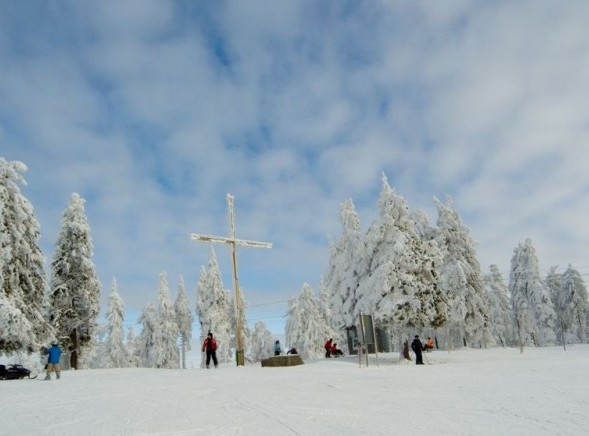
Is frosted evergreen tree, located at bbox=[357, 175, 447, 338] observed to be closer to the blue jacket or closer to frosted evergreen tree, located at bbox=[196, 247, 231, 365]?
the blue jacket

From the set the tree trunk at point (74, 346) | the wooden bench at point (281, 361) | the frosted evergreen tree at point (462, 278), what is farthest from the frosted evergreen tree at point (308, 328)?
the wooden bench at point (281, 361)

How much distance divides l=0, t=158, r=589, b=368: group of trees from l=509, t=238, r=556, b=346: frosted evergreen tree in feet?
0.44

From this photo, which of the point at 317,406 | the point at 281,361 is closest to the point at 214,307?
the point at 281,361

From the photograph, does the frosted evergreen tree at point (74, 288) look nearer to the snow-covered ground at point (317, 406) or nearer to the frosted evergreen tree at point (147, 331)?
the snow-covered ground at point (317, 406)

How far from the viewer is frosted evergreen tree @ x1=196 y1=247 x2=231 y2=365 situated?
54.7 m

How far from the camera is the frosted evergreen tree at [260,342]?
6129 centimetres

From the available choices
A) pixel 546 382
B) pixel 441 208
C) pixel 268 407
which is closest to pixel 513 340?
pixel 441 208

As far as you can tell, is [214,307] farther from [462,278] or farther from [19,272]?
[19,272]

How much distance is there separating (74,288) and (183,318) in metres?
32.1

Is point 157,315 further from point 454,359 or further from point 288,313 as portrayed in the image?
point 454,359

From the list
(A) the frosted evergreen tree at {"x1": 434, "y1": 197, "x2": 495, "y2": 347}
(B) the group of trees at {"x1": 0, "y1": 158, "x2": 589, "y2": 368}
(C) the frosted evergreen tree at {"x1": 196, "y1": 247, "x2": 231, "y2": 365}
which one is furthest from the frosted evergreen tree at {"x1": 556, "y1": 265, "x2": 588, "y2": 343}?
(C) the frosted evergreen tree at {"x1": 196, "y1": 247, "x2": 231, "y2": 365}

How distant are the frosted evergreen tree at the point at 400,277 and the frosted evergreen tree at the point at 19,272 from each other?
18.0 meters

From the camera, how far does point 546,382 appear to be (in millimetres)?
12719

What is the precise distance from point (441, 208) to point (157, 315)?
3552 centimetres
